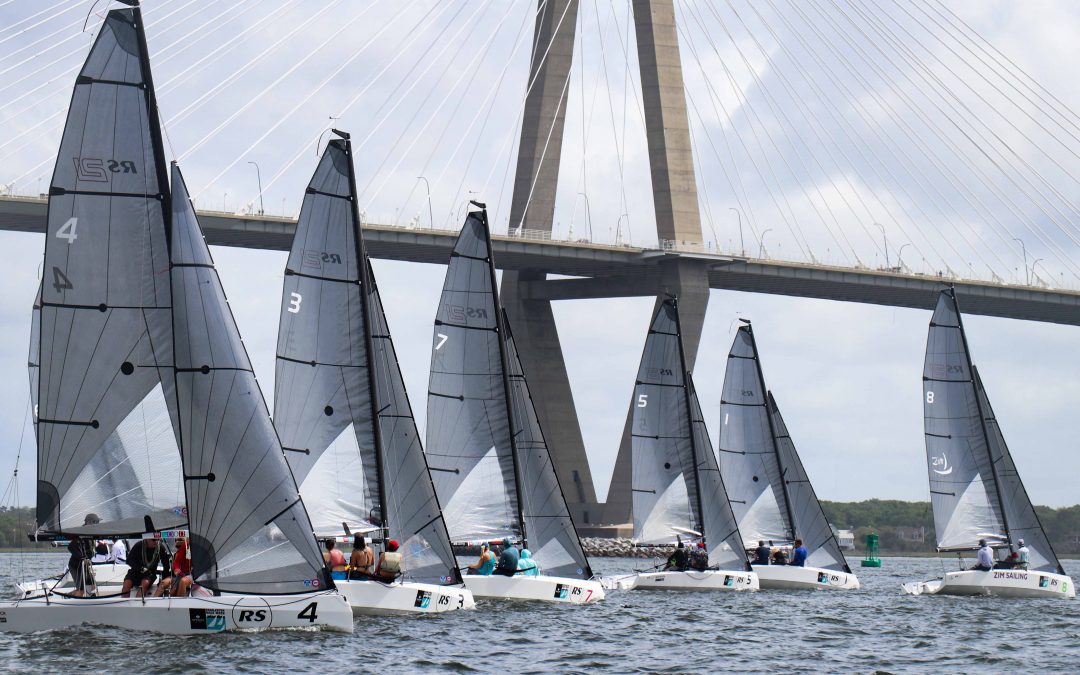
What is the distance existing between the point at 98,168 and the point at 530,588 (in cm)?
768

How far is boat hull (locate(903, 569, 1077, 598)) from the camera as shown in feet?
74.8

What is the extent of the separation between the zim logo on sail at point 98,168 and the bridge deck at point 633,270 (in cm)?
3050

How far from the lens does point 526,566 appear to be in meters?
18.7

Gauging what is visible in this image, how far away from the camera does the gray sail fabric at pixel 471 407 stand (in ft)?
65.0

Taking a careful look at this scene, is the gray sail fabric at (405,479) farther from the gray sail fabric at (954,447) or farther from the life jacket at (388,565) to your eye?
the gray sail fabric at (954,447)

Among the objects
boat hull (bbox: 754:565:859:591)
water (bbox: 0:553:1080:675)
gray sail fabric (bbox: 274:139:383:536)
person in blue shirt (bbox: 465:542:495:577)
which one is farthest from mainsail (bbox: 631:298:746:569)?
gray sail fabric (bbox: 274:139:383:536)

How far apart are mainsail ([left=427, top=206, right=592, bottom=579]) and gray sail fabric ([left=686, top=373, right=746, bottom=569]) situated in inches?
185

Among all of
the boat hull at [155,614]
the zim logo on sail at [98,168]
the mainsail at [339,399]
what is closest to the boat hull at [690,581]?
the mainsail at [339,399]

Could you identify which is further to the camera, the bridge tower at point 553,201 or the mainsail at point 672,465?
the bridge tower at point 553,201

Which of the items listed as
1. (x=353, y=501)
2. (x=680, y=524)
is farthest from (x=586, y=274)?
(x=353, y=501)

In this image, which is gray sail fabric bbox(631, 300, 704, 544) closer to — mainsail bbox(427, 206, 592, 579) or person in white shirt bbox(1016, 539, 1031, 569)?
mainsail bbox(427, 206, 592, 579)

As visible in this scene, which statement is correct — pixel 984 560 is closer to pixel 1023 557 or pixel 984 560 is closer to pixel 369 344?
pixel 1023 557

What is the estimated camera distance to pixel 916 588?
79.1ft

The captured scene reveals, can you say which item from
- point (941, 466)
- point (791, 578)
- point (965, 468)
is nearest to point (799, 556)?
point (791, 578)
